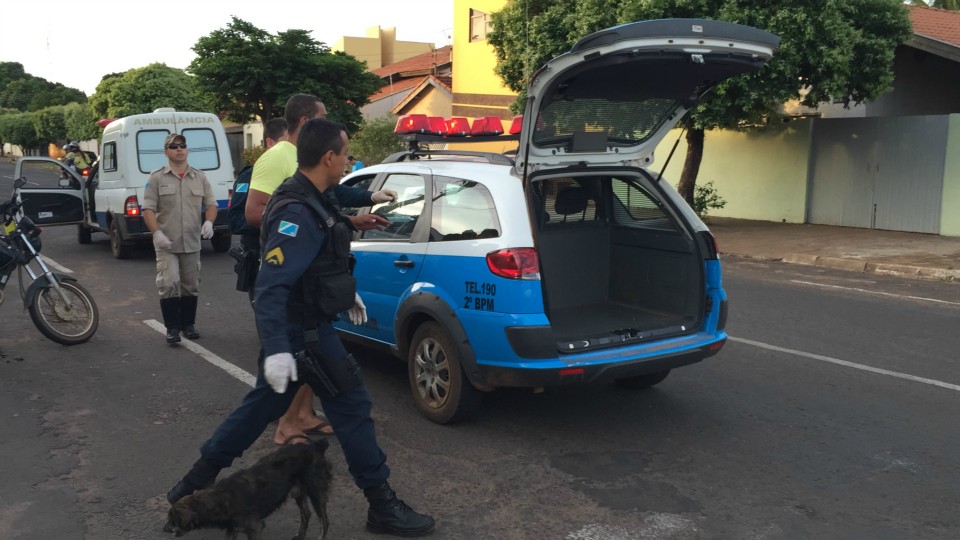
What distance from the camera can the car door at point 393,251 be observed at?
528 cm

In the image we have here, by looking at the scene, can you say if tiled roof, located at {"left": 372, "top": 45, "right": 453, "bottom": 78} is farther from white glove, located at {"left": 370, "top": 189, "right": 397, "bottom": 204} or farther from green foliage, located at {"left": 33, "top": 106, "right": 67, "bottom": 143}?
green foliage, located at {"left": 33, "top": 106, "right": 67, "bottom": 143}

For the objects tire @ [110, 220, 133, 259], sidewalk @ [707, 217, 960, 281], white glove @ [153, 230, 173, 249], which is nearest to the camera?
white glove @ [153, 230, 173, 249]

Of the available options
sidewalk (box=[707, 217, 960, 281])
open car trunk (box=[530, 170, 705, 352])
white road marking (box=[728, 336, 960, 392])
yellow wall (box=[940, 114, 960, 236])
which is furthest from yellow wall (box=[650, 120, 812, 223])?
open car trunk (box=[530, 170, 705, 352])

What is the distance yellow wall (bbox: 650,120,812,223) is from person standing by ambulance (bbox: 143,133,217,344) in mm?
12805

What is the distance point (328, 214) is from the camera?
3586mm

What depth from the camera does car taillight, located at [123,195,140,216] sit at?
12.1 metres

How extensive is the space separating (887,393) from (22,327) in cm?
749

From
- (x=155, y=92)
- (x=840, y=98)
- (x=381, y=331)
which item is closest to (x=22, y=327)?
(x=381, y=331)

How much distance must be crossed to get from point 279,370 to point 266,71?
88.3ft

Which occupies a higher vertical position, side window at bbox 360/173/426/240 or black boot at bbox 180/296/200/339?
side window at bbox 360/173/426/240

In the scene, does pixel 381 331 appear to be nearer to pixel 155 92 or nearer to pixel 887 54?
pixel 887 54

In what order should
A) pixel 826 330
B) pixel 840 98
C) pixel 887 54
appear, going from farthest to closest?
pixel 840 98
pixel 887 54
pixel 826 330

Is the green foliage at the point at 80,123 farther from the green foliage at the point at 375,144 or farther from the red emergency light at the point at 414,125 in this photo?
the red emergency light at the point at 414,125

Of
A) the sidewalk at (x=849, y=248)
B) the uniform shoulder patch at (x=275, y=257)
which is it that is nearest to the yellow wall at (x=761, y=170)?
the sidewalk at (x=849, y=248)
